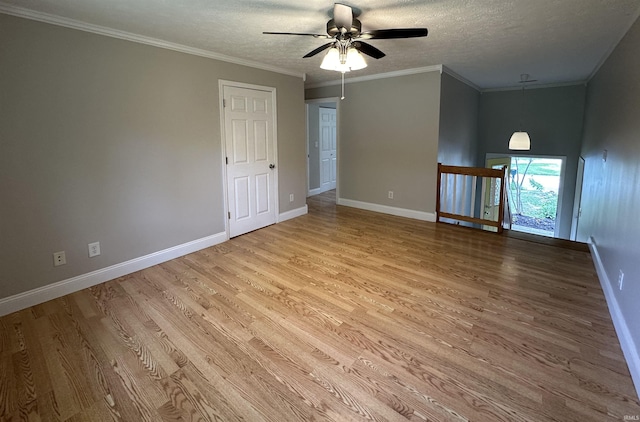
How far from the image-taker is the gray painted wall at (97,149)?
2.49 metres

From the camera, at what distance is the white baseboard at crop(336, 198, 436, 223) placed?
5098 millimetres

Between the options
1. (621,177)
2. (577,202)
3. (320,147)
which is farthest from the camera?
(320,147)

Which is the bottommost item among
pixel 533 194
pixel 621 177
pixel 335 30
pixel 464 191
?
pixel 533 194

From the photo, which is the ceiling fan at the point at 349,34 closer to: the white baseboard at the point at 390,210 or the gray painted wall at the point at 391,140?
the gray painted wall at the point at 391,140

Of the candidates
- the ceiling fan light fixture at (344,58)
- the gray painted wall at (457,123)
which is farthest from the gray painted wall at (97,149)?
the gray painted wall at (457,123)

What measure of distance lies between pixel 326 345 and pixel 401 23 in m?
2.73

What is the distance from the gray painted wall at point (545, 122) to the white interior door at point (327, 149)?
3404mm

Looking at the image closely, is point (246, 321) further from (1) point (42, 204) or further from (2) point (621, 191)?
(2) point (621, 191)

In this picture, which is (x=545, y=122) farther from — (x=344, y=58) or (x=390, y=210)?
(x=344, y=58)

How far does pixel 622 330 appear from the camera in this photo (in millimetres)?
2094

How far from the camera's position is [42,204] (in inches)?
104

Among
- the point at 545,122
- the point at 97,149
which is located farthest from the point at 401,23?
the point at 545,122

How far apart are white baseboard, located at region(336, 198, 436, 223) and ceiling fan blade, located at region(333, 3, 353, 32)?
341 centimetres

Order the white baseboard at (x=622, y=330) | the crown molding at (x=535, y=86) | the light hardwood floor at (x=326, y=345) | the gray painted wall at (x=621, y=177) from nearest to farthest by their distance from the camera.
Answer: the light hardwood floor at (x=326, y=345), the white baseboard at (x=622, y=330), the gray painted wall at (x=621, y=177), the crown molding at (x=535, y=86)
